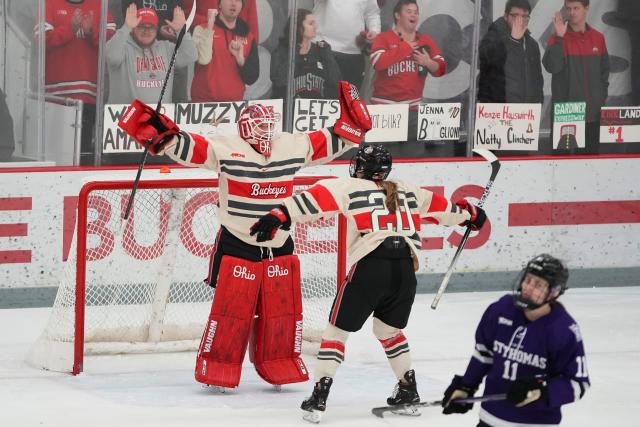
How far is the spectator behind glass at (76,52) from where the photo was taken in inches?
320

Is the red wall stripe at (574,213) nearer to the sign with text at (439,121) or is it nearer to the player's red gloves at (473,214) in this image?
the sign with text at (439,121)

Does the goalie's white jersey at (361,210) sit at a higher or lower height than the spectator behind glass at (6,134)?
lower

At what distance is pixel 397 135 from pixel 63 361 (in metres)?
3.12

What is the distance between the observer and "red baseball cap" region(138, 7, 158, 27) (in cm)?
830

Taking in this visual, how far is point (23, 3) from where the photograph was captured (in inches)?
316

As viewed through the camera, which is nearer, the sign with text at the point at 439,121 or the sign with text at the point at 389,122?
the sign with text at the point at 389,122

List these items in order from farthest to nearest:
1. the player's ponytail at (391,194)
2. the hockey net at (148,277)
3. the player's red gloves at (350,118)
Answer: the hockey net at (148,277)
the player's red gloves at (350,118)
the player's ponytail at (391,194)

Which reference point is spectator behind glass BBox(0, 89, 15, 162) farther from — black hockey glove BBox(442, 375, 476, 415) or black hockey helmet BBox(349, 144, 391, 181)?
black hockey glove BBox(442, 375, 476, 415)

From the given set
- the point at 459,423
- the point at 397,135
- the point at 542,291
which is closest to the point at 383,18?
the point at 397,135

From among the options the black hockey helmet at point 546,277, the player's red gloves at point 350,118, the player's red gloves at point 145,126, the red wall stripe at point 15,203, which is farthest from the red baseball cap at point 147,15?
the black hockey helmet at point 546,277

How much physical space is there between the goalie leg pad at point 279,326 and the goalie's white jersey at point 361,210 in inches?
23.5

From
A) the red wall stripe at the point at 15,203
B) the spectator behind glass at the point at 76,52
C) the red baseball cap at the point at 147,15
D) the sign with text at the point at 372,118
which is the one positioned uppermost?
the red baseball cap at the point at 147,15

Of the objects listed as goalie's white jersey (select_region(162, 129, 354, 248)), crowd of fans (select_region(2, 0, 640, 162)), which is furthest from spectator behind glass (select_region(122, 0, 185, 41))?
goalie's white jersey (select_region(162, 129, 354, 248))

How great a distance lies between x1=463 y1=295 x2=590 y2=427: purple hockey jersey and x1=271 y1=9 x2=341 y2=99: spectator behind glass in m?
4.63
